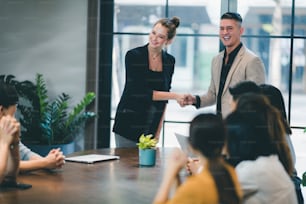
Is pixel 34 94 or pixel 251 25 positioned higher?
pixel 251 25

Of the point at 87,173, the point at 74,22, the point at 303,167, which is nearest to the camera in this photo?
the point at 87,173

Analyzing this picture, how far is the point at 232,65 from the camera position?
3.27 metres

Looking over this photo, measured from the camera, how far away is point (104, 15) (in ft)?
14.9

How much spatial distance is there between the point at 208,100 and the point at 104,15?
138 centimetres

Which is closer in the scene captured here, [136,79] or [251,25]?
[136,79]

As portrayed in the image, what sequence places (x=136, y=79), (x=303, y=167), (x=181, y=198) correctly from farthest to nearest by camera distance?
(x=303, y=167)
(x=136, y=79)
(x=181, y=198)

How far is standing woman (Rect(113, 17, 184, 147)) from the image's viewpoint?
3455mm

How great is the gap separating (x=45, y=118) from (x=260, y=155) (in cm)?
287

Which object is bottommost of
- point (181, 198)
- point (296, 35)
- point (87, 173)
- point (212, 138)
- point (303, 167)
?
point (303, 167)

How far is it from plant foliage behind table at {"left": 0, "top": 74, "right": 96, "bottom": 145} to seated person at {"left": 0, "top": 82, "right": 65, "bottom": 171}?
71.0 inches

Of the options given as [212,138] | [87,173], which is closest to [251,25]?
[87,173]

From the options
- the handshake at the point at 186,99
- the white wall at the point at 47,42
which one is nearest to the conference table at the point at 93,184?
the handshake at the point at 186,99

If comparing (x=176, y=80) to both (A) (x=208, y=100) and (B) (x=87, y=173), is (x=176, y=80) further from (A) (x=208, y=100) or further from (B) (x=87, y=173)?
(B) (x=87, y=173)

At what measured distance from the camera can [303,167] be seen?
4270 mm
